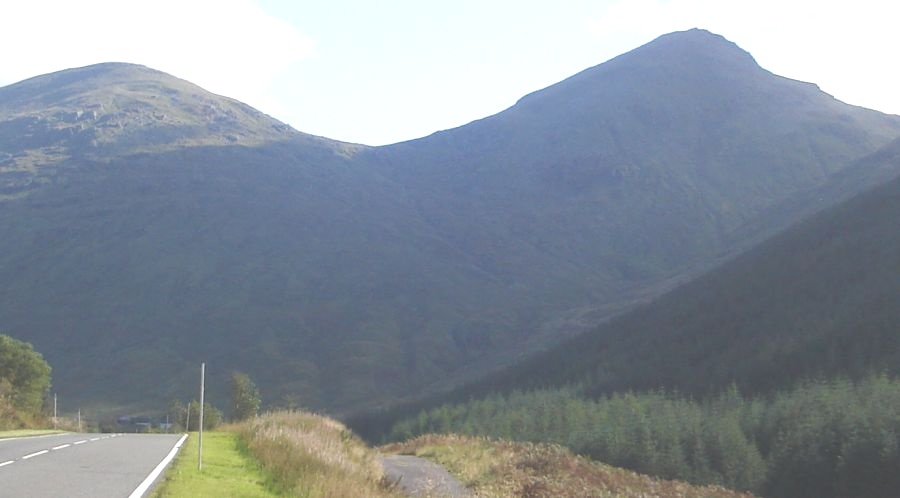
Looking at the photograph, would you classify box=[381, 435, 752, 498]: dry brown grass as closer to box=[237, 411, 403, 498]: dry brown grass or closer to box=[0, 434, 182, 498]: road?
box=[237, 411, 403, 498]: dry brown grass

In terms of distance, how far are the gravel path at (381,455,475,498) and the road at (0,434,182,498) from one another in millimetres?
4829

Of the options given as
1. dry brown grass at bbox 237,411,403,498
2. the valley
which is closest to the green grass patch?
dry brown grass at bbox 237,411,403,498

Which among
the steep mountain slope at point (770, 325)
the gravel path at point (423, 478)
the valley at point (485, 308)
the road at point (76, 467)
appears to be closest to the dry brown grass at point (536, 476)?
the valley at point (485, 308)

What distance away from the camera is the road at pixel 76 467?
14.0 meters

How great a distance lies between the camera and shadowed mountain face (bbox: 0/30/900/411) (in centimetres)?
12181

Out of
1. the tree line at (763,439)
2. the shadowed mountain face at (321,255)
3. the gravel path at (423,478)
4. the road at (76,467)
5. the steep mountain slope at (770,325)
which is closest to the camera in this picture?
the road at (76,467)

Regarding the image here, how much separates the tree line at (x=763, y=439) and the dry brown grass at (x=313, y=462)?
1768 cm

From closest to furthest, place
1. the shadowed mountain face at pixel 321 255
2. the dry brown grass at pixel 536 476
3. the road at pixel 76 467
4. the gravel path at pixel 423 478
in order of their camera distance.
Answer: the road at pixel 76 467
the gravel path at pixel 423 478
the dry brown grass at pixel 536 476
the shadowed mountain face at pixel 321 255

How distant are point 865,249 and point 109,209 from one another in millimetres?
115712

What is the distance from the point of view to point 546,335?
136000 mm

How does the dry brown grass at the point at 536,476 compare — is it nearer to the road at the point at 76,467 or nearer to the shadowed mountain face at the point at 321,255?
the road at the point at 76,467

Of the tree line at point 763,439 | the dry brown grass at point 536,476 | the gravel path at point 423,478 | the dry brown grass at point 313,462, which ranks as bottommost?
the tree line at point 763,439

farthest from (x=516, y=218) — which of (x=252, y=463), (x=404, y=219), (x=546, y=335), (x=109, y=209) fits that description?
(x=252, y=463)

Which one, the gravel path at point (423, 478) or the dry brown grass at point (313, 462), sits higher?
the dry brown grass at point (313, 462)
